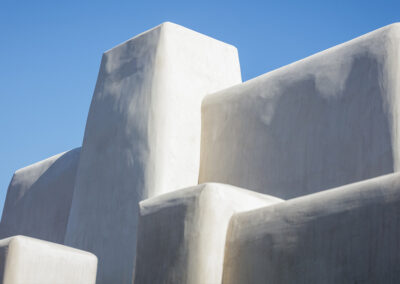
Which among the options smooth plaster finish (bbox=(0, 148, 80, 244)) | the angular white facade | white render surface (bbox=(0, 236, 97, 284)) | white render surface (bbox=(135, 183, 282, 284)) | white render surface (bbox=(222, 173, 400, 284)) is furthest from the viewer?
smooth plaster finish (bbox=(0, 148, 80, 244))

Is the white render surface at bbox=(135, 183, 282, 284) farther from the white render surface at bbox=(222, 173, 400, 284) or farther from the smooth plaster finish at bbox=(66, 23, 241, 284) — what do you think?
the smooth plaster finish at bbox=(66, 23, 241, 284)

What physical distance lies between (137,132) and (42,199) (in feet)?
12.6

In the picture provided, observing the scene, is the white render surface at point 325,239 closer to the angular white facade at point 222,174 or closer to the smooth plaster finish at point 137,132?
the angular white facade at point 222,174

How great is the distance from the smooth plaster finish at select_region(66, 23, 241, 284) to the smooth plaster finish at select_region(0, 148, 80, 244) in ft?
5.00

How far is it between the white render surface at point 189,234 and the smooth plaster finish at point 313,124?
53.7 inches

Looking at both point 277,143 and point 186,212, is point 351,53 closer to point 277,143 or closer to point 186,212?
point 277,143

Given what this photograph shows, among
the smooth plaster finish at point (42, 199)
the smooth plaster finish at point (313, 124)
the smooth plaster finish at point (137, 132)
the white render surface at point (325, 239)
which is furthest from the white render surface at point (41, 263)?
the smooth plaster finish at point (42, 199)

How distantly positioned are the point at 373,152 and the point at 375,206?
2.55 meters

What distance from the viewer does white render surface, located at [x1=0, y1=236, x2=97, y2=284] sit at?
8.62 metres

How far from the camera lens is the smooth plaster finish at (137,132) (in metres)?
10.3

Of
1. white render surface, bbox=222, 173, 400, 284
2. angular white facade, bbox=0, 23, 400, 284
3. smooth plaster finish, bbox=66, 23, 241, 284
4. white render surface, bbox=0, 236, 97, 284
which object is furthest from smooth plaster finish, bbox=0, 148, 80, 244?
white render surface, bbox=222, 173, 400, 284

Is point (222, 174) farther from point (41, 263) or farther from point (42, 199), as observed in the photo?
point (42, 199)

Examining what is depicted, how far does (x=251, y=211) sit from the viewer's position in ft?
23.2

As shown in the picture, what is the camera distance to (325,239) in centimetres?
603
